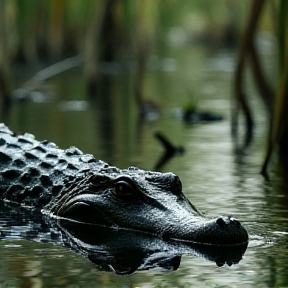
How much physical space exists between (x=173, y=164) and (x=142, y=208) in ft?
9.94

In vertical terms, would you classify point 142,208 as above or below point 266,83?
below

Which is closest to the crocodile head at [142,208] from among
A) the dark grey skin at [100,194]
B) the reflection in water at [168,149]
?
the dark grey skin at [100,194]

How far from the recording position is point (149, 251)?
6082mm

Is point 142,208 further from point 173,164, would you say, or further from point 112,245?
point 173,164

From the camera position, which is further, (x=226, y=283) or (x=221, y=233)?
(x=221, y=233)

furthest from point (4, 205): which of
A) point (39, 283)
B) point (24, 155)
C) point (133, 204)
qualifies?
point (39, 283)

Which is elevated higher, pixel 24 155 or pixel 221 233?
pixel 24 155

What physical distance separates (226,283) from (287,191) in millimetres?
3263

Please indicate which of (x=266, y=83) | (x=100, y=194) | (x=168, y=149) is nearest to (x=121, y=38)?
(x=266, y=83)

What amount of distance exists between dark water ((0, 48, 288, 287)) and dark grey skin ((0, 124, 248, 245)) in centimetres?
37

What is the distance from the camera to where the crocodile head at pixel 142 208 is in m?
6.13

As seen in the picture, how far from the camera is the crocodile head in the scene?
20.1ft

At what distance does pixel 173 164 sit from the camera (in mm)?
9766

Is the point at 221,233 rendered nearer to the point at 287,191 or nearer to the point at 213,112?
the point at 287,191
